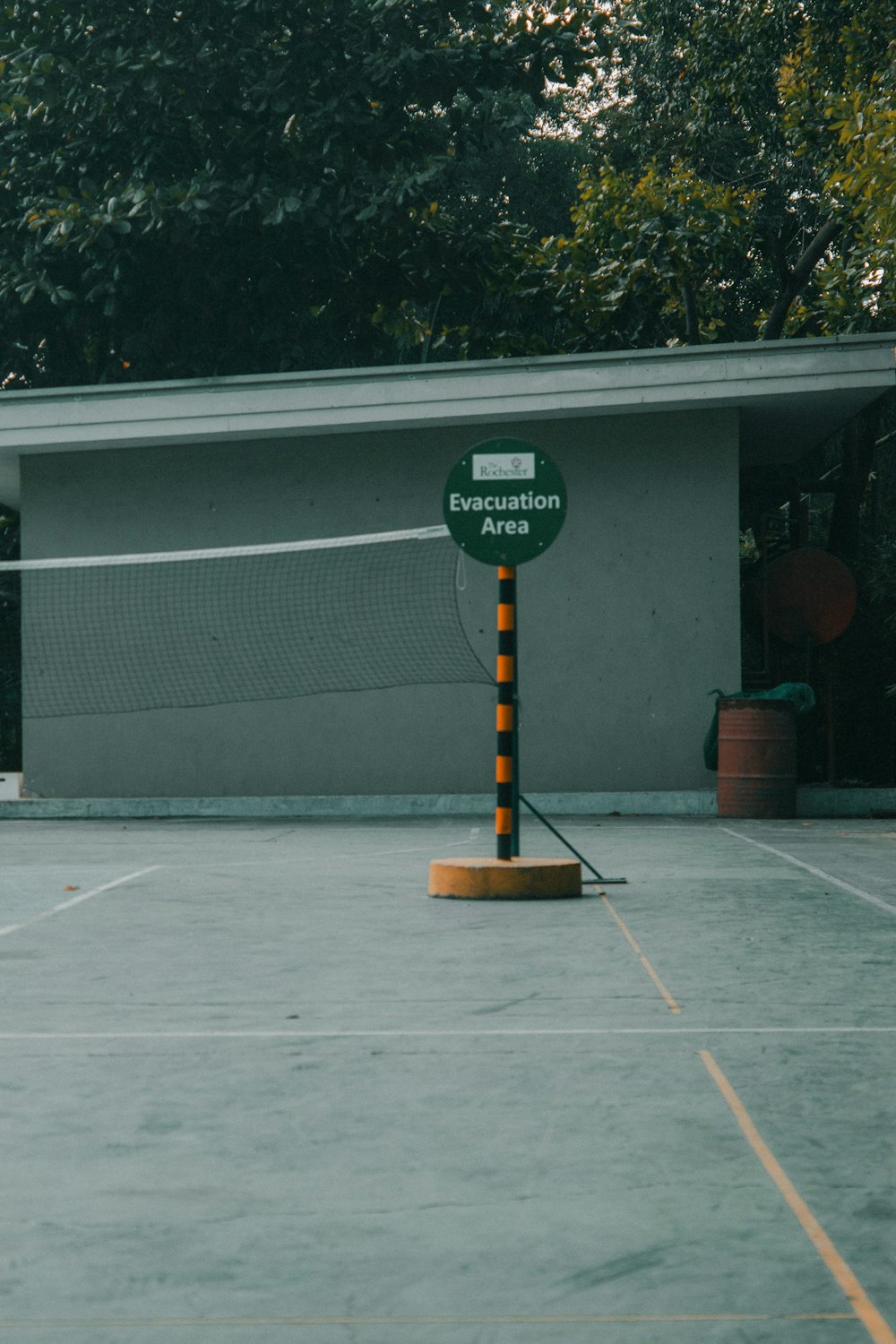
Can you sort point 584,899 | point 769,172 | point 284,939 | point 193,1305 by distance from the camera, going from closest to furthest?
1. point 193,1305
2. point 284,939
3. point 584,899
4. point 769,172

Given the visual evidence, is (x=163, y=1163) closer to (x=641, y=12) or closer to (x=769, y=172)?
(x=641, y=12)

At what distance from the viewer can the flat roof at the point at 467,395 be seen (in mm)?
16047

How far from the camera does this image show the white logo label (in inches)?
375

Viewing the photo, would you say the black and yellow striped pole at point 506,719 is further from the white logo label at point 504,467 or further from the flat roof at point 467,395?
the flat roof at point 467,395

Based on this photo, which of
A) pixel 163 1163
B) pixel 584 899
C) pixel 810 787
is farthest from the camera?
pixel 810 787

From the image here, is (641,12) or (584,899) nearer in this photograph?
(584,899)

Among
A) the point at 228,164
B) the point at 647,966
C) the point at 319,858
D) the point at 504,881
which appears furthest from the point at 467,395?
the point at 228,164

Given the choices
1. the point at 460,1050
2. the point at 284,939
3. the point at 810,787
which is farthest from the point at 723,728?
the point at 460,1050

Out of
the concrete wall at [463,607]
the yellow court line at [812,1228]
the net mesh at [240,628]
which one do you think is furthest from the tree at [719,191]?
the yellow court line at [812,1228]

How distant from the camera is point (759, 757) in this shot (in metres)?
15.7

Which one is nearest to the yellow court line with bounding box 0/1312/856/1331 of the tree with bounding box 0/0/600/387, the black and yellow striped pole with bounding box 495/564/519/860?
the black and yellow striped pole with bounding box 495/564/519/860

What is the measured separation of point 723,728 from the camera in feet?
52.2

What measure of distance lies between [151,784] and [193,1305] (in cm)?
1489

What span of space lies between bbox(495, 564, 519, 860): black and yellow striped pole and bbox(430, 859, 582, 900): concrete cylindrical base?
0.87 ft
